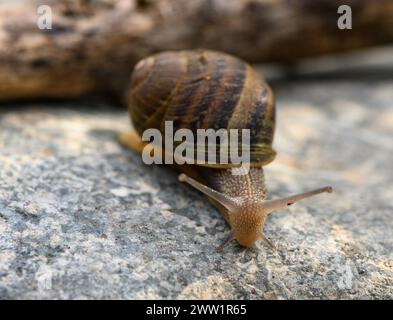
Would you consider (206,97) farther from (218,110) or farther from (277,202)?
(277,202)

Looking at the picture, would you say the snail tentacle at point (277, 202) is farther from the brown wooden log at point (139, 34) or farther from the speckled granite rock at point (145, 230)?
the brown wooden log at point (139, 34)

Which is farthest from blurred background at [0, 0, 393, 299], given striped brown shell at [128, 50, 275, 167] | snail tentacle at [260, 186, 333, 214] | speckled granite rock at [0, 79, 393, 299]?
striped brown shell at [128, 50, 275, 167]

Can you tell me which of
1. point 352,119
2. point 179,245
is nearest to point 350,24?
point 352,119

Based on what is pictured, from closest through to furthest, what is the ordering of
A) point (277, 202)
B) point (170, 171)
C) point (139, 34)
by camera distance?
point (277, 202)
point (170, 171)
point (139, 34)

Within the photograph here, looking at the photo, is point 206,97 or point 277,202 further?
point 206,97

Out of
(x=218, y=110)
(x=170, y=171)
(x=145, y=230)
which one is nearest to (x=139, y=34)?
(x=170, y=171)

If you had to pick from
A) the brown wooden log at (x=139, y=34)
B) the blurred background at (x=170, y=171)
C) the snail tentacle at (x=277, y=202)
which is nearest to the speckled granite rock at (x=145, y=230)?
the blurred background at (x=170, y=171)

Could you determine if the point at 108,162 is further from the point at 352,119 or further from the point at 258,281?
the point at 352,119
